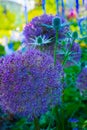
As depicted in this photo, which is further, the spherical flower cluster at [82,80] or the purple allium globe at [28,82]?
the spherical flower cluster at [82,80]

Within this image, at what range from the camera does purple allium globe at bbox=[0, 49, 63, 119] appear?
1.05 metres

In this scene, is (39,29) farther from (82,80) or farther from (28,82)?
(28,82)

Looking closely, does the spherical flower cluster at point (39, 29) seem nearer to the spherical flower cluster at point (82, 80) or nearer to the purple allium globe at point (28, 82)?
the spherical flower cluster at point (82, 80)

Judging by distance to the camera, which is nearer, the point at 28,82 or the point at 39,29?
the point at 28,82

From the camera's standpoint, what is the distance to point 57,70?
110cm

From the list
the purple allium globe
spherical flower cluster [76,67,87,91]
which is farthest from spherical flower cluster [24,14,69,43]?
the purple allium globe

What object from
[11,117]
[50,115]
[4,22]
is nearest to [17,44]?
[11,117]

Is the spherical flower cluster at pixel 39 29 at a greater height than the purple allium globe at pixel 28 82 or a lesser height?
greater

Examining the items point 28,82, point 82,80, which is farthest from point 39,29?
point 28,82

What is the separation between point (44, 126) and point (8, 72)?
50 cm

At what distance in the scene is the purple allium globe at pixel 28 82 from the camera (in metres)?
1.05

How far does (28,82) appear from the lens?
104cm

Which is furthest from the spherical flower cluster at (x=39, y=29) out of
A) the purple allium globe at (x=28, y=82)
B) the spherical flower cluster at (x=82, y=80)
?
the purple allium globe at (x=28, y=82)

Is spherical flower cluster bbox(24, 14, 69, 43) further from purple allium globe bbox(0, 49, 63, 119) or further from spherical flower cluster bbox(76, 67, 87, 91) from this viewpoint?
purple allium globe bbox(0, 49, 63, 119)
